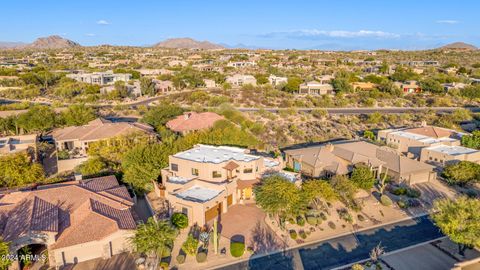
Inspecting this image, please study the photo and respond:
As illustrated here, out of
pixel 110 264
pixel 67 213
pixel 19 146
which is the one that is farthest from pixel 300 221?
pixel 19 146

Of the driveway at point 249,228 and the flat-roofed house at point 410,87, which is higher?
the flat-roofed house at point 410,87

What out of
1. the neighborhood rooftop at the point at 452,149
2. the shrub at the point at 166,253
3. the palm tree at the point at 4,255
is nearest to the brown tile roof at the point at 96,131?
the shrub at the point at 166,253

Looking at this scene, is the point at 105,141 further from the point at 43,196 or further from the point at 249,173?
the point at 249,173

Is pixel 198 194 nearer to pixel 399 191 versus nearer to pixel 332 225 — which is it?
pixel 332 225

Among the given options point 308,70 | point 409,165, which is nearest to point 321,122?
point 409,165

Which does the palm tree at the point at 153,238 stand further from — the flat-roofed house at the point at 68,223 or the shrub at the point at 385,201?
the shrub at the point at 385,201

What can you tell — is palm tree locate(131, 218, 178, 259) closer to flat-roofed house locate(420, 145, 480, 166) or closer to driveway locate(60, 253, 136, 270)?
driveway locate(60, 253, 136, 270)
